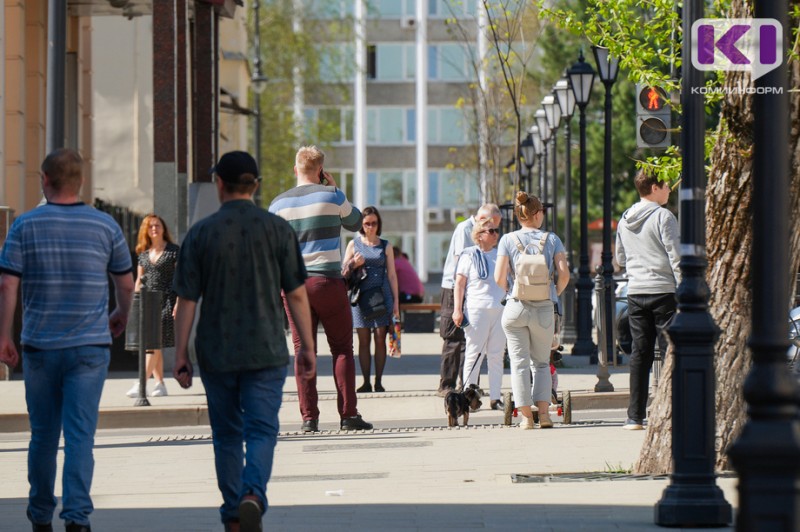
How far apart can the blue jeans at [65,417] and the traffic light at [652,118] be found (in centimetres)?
871

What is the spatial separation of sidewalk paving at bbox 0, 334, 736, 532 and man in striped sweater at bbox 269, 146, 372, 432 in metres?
0.48

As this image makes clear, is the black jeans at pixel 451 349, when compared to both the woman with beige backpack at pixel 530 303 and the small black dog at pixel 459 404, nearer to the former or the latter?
the small black dog at pixel 459 404

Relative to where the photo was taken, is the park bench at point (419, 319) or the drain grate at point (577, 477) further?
the park bench at point (419, 319)

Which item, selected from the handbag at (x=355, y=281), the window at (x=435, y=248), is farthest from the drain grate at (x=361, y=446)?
the window at (x=435, y=248)

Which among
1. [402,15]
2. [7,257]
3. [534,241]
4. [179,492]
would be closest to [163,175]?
[534,241]

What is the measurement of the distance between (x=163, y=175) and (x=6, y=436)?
762 centimetres

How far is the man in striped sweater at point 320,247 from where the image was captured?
1238cm

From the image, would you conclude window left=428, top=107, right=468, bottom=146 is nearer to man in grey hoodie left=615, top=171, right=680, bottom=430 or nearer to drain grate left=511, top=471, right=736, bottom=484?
man in grey hoodie left=615, top=171, right=680, bottom=430

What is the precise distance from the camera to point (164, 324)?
56.4 ft

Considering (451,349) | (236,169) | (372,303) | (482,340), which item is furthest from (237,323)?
(372,303)

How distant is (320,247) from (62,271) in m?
4.87

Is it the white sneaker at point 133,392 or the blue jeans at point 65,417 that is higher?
the blue jeans at point 65,417

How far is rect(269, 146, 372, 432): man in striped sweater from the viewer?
12383 mm

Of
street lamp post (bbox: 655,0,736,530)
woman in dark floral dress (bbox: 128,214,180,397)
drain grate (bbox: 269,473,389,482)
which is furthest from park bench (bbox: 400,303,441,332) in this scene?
street lamp post (bbox: 655,0,736,530)
